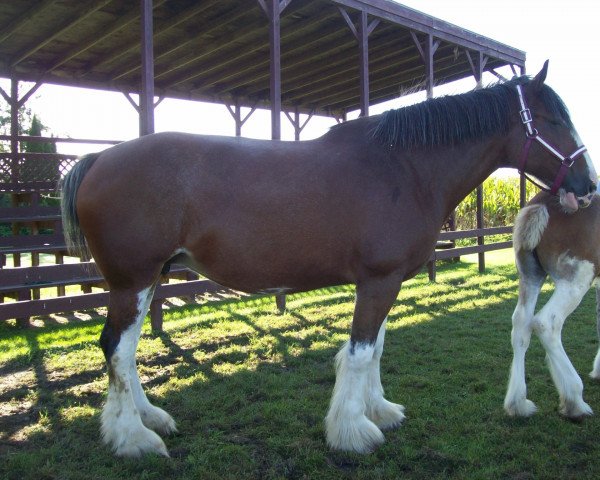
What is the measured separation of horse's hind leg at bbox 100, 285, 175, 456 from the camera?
2.78 m

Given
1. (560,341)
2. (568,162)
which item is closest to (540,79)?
(568,162)

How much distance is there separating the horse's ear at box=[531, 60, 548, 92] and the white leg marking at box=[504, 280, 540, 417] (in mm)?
1428

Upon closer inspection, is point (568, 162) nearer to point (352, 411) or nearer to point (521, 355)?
point (521, 355)

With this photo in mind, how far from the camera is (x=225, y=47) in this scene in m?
9.16

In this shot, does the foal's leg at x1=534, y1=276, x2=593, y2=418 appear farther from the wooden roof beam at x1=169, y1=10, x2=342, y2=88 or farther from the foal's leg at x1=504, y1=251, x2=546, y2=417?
the wooden roof beam at x1=169, y1=10, x2=342, y2=88

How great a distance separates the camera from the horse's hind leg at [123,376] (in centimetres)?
278

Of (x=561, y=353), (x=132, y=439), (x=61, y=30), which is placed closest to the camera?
(x=132, y=439)

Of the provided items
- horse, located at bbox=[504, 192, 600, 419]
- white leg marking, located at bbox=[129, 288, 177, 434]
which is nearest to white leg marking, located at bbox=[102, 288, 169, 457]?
white leg marking, located at bbox=[129, 288, 177, 434]

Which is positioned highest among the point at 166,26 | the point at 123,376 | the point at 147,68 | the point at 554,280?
the point at 166,26

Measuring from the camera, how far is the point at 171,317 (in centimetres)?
675

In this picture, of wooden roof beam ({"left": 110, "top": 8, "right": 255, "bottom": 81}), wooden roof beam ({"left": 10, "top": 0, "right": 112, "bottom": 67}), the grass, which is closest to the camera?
the grass

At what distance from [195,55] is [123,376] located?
8.20 m

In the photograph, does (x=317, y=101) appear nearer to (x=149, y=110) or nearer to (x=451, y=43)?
(x=451, y=43)

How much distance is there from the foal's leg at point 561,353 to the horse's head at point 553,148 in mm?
670
